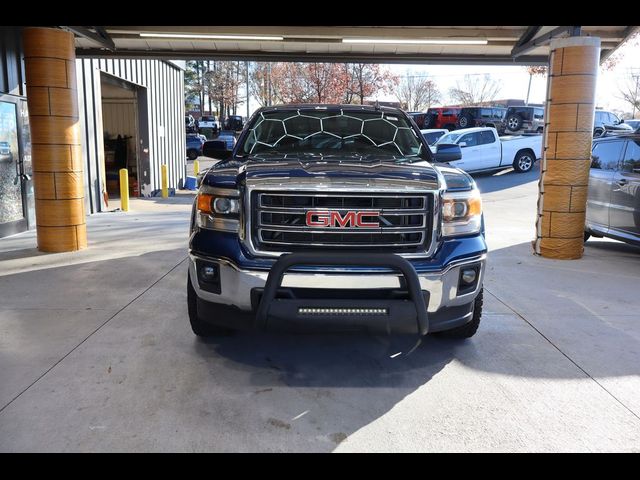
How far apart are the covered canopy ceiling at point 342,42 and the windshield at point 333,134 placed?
318 centimetres

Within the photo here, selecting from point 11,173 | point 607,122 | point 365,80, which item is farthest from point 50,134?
point 365,80

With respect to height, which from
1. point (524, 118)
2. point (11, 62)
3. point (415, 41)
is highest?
point (415, 41)

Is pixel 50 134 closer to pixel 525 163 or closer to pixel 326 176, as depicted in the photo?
pixel 326 176

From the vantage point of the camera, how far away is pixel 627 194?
23.8 ft

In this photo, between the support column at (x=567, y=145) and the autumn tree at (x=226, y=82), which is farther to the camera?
the autumn tree at (x=226, y=82)

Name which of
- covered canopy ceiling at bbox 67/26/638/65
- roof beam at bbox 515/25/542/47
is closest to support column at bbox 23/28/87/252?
covered canopy ceiling at bbox 67/26/638/65

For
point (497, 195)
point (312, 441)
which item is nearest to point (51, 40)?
point (312, 441)

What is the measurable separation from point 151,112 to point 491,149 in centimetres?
1059

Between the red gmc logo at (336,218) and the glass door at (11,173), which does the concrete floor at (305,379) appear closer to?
the red gmc logo at (336,218)

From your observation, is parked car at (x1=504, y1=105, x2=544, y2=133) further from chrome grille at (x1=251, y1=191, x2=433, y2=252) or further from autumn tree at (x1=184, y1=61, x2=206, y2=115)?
autumn tree at (x1=184, y1=61, x2=206, y2=115)

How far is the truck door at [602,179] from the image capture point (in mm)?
7652

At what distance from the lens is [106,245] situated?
319 inches

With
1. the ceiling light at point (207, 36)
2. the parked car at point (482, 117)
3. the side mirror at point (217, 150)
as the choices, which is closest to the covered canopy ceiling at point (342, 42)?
the ceiling light at point (207, 36)
